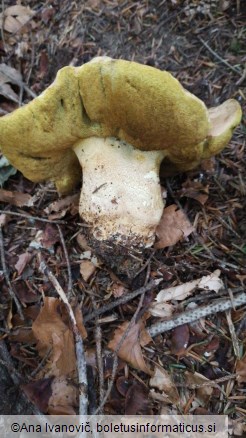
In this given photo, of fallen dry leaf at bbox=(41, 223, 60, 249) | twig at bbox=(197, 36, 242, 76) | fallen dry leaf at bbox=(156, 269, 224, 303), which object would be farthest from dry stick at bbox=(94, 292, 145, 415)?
twig at bbox=(197, 36, 242, 76)

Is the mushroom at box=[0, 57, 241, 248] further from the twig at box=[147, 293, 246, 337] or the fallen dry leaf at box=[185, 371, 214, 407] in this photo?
the fallen dry leaf at box=[185, 371, 214, 407]

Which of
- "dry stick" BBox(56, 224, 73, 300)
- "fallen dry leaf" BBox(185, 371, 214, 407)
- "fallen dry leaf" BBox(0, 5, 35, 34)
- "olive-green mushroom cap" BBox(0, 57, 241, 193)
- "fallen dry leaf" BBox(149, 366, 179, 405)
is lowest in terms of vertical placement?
"fallen dry leaf" BBox(185, 371, 214, 407)

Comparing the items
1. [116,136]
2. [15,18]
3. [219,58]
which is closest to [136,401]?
[116,136]

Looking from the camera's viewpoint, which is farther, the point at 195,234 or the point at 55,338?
the point at 195,234

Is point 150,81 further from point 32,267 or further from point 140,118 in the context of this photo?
point 32,267

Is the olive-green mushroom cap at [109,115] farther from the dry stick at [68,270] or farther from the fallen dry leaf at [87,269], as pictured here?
the fallen dry leaf at [87,269]

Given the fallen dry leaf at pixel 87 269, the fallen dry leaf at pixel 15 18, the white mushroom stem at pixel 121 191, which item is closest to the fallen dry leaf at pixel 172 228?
the white mushroom stem at pixel 121 191

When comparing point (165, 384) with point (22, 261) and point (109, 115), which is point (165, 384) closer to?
point (22, 261)
